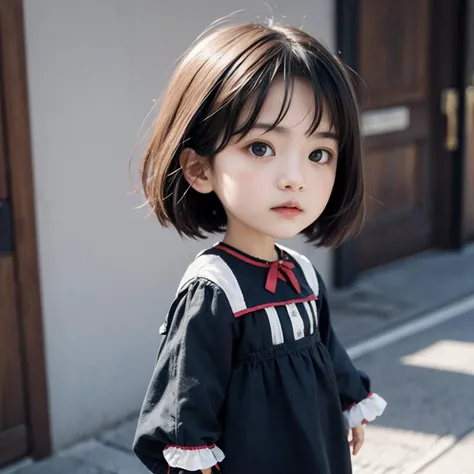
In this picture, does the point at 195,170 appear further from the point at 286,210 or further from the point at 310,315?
the point at 310,315

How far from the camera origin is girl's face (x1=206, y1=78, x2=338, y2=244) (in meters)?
1.76

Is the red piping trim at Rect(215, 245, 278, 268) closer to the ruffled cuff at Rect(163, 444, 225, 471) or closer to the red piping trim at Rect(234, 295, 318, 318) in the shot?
the red piping trim at Rect(234, 295, 318, 318)

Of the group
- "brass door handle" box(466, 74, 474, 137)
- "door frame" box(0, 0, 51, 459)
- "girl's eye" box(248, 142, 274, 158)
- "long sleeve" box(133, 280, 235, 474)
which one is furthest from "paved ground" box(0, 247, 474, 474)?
"girl's eye" box(248, 142, 274, 158)

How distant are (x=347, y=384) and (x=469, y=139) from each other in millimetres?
4519

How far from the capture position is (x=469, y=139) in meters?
6.28

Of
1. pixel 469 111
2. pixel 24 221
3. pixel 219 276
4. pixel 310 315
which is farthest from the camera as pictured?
pixel 469 111

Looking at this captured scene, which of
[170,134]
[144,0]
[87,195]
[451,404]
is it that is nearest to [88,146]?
[87,195]

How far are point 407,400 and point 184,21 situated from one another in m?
1.85

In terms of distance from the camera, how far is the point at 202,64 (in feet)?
6.02

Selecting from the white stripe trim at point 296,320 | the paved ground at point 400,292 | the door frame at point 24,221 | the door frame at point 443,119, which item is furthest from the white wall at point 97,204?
the door frame at point 443,119

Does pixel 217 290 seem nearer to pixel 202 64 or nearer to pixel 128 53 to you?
pixel 202 64

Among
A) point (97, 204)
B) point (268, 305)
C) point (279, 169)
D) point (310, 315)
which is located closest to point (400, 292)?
point (97, 204)

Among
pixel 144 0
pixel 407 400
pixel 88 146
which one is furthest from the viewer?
pixel 407 400

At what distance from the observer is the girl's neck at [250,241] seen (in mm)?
1952
